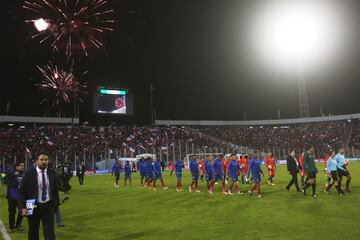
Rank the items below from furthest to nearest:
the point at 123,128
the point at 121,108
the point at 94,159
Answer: the point at 123,128 < the point at 121,108 < the point at 94,159

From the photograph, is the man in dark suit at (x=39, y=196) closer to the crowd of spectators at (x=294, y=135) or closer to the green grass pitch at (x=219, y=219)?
the green grass pitch at (x=219, y=219)

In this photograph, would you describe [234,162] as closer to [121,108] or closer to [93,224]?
[93,224]

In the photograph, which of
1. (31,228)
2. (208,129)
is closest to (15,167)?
(31,228)

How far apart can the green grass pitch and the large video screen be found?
149 feet

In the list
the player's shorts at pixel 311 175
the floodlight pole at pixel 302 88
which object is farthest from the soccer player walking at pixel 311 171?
the floodlight pole at pixel 302 88

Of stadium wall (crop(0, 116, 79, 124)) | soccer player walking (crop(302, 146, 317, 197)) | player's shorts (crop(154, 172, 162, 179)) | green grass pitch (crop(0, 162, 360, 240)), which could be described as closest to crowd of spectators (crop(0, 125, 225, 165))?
stadium wall (crop(0, 116, 79, 124))

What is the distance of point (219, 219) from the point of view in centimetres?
1204

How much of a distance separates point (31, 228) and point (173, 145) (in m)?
54.5

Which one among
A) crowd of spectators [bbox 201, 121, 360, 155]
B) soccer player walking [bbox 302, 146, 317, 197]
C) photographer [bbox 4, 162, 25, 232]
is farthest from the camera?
crowd of spectators [bbox 201, 121, 360, 155]

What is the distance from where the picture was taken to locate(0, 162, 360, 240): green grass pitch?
9.74 m

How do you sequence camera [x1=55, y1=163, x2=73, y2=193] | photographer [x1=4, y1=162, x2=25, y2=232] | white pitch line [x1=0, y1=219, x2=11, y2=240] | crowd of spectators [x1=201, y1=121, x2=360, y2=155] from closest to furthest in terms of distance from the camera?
camera [x1=55, y1=163, x2=73, y2=193] < white pitch line [x1=0, y1=219, x2=11, y2=240] < photographer [x1=4, y1=162, x2=25, y2=232] < crowd of spectators [x1=201, y1=121, x2=360, y2=155]

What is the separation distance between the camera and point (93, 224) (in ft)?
40.4

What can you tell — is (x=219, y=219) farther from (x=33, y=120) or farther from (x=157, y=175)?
(x=33, y=120)

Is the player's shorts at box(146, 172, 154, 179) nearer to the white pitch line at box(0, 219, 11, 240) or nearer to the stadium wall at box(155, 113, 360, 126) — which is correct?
the white pitch line at box(0, 219, 11, 240)
